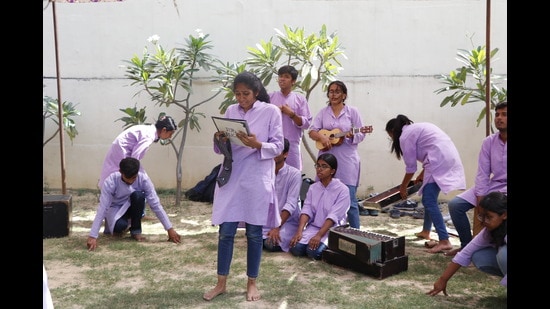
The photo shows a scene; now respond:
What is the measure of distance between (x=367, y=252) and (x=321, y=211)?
77 centimetres

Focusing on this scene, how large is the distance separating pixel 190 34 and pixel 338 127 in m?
3.47

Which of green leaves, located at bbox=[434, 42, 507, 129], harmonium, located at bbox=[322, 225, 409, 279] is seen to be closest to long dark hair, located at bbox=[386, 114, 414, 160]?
harmonium, located at bbox=[322, 225, 409, 279]

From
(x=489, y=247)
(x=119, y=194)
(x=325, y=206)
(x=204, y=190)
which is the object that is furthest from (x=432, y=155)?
(x=204, y=190)

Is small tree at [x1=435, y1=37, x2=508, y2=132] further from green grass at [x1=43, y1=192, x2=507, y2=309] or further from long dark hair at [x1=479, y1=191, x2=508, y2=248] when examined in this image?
long dark hair at [x1=479, y1=191, x2=508, y2=248]

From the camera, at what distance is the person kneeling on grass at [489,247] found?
11.3 ft

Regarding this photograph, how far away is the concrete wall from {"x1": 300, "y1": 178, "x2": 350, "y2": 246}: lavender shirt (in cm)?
300

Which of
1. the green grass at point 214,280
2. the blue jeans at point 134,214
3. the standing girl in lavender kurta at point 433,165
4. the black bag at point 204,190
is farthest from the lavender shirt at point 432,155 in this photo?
the black bag at point 204,190

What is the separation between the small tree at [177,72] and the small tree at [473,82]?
2.92m

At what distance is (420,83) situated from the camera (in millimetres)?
7504

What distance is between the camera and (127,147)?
18.8ft

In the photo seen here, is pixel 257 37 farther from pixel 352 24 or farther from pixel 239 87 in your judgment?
pixel 239 87

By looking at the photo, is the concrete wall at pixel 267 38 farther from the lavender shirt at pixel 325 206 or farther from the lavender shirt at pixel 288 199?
the lavender shirt at pixel 325 206

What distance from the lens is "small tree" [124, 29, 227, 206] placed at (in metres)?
7.20
